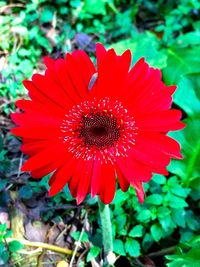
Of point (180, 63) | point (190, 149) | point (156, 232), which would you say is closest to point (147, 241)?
point (156, 232)

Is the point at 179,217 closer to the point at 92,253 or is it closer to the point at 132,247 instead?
the point at 132,247

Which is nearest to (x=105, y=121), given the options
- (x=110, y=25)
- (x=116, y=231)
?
(x=116, y=231)

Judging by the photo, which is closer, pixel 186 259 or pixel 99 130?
pixel 99 130

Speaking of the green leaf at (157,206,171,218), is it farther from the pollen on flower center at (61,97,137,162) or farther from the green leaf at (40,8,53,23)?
the green leaf at (40,8,53,23)

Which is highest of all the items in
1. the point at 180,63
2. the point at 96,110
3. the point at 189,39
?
the point at 189,39

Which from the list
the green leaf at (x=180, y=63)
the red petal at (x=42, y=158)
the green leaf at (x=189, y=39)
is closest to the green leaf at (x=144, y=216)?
the red petal at (x=42, y=158)

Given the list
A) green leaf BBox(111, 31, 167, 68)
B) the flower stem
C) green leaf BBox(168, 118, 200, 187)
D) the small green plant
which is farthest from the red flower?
green leaf BBox(111, 31, 167, 68)
